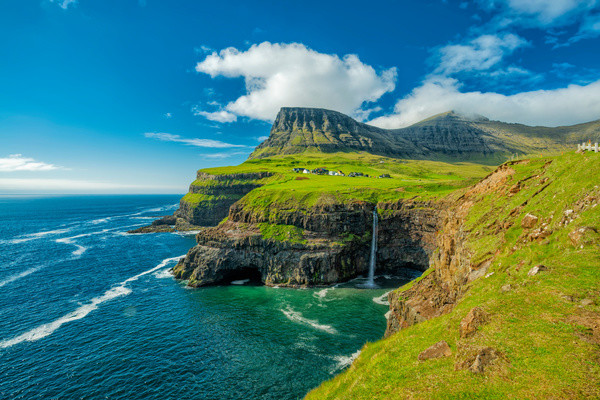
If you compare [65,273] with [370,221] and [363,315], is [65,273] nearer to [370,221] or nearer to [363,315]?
[363,315]

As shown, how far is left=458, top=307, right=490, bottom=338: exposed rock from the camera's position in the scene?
15.4 metres

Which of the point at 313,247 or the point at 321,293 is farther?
the point at 313,247

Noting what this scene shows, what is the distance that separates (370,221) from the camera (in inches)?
3012

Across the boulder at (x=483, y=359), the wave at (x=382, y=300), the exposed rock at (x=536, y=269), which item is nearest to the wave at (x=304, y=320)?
the wave at (x=382, y=300)

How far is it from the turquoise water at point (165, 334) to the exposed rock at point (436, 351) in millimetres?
21054

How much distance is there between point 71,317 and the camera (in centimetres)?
4912

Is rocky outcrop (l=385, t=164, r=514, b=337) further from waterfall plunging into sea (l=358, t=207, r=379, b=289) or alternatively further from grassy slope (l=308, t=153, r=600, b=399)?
waterfall plunging into sea (l=358, t=207, r=379, b=289)

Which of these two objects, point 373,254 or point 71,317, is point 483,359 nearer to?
point 373,254

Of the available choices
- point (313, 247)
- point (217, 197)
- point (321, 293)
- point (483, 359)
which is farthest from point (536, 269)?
point (217, 197)

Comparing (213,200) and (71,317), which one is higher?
(213,200)

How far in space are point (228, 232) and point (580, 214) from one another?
7155cm

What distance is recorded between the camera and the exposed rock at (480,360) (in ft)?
42.2

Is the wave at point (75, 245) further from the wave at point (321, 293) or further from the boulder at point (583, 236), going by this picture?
the boulder at point (583, 236)

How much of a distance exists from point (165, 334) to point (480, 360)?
4632cm
